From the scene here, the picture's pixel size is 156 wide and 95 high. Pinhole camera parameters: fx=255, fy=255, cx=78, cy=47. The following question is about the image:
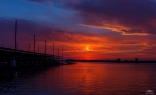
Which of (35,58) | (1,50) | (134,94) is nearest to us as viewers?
(134,94)

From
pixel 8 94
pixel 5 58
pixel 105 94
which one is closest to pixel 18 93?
pixel 8 94

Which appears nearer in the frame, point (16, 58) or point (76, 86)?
point (76, 86)

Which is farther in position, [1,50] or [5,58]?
[5,58]

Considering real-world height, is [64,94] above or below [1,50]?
below

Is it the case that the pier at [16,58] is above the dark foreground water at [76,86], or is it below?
above

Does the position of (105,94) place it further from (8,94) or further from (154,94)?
(8,94)

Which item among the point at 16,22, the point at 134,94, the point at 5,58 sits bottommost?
the point at 134,94

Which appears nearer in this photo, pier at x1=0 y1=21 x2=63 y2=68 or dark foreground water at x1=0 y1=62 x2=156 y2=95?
dark foreground water at x1=0 y1=62 x2=156 y2=95

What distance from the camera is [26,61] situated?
111 meters

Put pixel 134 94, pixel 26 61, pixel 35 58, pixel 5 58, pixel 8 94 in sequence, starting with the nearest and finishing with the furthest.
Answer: pixel 8 94
pixel 134 94
pixel 5 58
pixel 26 61
pixel 35 58

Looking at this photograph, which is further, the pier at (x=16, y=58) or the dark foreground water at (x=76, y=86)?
the pier at (x=16, y=58)

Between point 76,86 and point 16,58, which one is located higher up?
point 16,58

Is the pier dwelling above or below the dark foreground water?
above

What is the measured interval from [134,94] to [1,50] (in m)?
50.6
